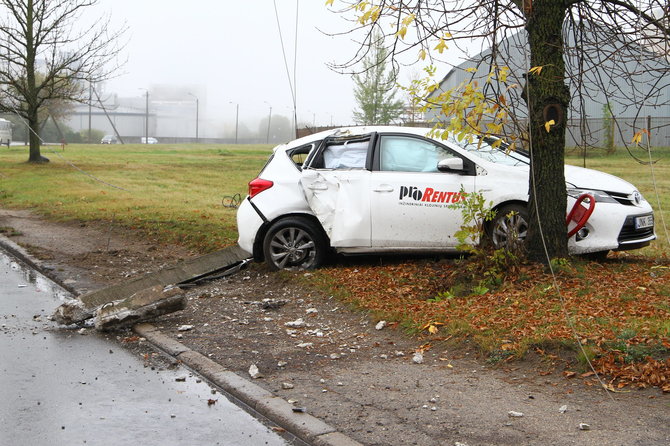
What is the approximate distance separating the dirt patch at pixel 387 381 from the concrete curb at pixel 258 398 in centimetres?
11

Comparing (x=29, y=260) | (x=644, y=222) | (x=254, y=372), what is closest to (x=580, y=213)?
(x=644, y=222)

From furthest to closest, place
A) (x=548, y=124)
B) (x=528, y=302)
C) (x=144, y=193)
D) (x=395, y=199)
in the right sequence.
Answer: (x=144, y=193)
(x=395, y=199)
(x=548, y=124)
(x=528, y=302)

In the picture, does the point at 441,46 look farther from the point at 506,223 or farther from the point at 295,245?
the point at 295,245

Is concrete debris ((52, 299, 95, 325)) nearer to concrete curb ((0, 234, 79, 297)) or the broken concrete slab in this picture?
the broken concrete slab

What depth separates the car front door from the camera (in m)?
9.24

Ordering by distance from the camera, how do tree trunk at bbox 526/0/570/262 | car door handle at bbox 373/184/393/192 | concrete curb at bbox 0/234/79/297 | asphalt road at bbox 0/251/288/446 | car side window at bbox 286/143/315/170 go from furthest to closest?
concrete curb at bbox 0/234/79/297 < car side window at bbox 286/143/315/170 < car door handle at bbox 373/184/393/192 < tree trunk at bbox 526/0/570/262 < asphalt road at bbox 0/251/288/446

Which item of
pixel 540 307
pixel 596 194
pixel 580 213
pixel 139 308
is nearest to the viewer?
pixel 540 307

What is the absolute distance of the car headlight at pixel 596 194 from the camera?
9.02 m

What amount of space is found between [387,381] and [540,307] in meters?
2.01

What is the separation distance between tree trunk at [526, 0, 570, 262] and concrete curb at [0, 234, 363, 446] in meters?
3.74

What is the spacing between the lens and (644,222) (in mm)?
9102

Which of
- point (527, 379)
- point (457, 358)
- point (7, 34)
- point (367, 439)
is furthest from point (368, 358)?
point (7, 34)

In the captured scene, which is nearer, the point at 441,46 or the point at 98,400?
the point at 98,400

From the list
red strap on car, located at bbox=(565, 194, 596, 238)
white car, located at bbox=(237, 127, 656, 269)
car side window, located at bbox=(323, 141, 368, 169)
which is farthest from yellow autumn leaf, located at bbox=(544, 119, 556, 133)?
car side window, located at bbox=(323, 141, 368, 169)
